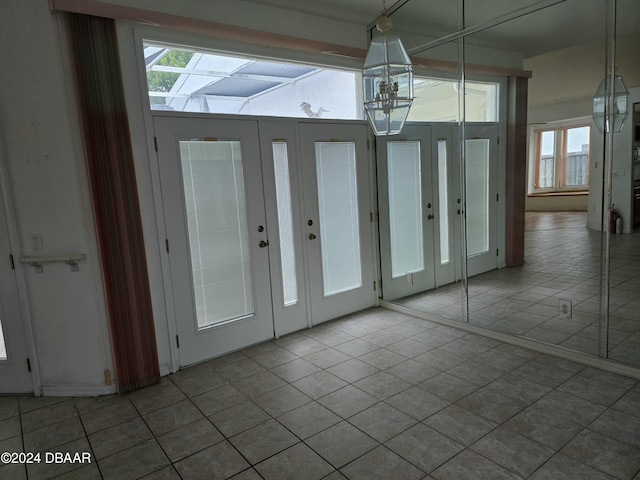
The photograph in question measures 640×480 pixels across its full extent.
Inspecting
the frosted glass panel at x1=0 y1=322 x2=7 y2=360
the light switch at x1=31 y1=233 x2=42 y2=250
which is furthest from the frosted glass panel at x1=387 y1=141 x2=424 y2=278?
the frosted glass panel at x1=0 y1=322 x2=7 y2=360

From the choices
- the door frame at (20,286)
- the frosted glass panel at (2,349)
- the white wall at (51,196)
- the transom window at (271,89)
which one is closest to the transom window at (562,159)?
the transom window at (271,89)

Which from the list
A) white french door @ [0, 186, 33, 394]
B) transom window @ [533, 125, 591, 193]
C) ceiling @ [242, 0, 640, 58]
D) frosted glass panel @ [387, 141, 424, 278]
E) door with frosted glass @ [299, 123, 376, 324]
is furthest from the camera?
frosted glass panel @ [387, 141, 424, 278]

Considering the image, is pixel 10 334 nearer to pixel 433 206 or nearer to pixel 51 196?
pixel 51 196

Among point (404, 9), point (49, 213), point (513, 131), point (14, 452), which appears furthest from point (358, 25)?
point (14, 452)

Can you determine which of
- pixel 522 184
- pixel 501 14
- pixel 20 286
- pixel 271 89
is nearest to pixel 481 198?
pixel 522 184

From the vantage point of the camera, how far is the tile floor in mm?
2967

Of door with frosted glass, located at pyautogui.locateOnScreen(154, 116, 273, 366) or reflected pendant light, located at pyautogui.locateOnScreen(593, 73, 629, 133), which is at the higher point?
reflected pendant light, located at pyautogui.locateOnScreen(593, 73, 629, 133)

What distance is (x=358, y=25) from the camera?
13.9ft

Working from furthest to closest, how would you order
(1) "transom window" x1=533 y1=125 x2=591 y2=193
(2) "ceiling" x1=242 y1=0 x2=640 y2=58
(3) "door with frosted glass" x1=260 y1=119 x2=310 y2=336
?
(3) "door with frosted glass" x1=260 y1=119 x2=310 y2=336 → (1) "transom window" x1=533 y1=125 x2=591 y2=193 → (2) "ceiling" x1=242 y1=0 x2=640 y2=58

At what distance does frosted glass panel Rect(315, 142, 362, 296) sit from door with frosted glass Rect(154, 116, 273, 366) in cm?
72

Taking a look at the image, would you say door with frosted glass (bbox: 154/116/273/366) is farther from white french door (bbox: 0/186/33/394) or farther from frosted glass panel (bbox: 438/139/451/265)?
frosted glass panel (bbox: 438/139/451/265)

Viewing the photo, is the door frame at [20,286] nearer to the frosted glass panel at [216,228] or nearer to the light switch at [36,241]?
the light switch at [36,241]

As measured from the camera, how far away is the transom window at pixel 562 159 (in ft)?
10.0

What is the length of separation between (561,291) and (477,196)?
1.13 metres
